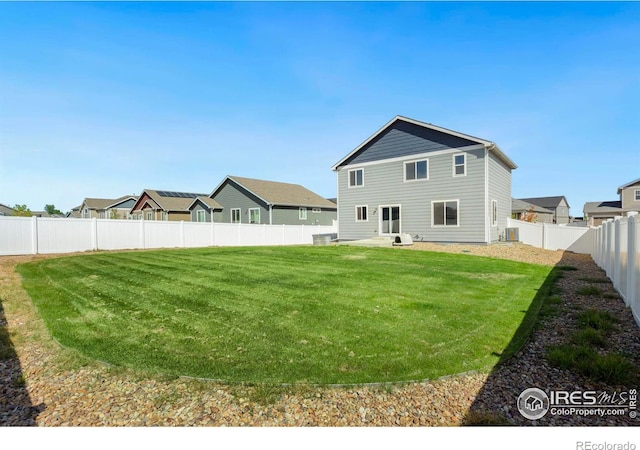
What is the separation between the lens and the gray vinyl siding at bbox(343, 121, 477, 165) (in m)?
17.2

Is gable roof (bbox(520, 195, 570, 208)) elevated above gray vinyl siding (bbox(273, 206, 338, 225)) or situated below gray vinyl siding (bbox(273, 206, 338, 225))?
above

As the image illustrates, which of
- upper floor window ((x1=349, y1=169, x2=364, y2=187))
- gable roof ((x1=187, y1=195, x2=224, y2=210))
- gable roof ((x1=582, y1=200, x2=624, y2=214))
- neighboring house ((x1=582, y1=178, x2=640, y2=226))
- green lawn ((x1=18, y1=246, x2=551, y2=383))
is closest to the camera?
green lawn ((x1=18, y1=246, x2=551, y2=383))

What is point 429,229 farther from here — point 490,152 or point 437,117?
point 437,117

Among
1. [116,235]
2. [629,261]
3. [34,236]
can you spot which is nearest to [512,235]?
[629,261]

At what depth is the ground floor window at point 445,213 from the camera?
55.7ft

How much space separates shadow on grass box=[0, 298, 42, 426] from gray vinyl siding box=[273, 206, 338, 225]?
23015 mm

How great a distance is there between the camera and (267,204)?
26438 mm

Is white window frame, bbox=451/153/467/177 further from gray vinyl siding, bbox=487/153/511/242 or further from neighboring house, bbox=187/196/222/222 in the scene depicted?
neighboring house, bbox=187/196/222/222

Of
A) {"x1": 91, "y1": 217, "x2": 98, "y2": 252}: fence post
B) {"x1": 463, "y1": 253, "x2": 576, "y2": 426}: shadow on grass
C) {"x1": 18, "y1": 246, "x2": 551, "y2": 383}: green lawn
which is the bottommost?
{"x1": 463, "y1": 253, "x2": 576, "y2": 426}: shadow on grass

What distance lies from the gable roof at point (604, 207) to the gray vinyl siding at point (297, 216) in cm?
3669

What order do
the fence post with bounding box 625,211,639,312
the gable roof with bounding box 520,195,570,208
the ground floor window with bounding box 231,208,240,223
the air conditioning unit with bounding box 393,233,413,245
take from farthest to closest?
the gable roof with bounding box 520,195,570,208 → the ground floor window with bounding box 231,208,240,223 → the air conditioning unit with bounding box 393,233,413,245 → the fence post with bounding box 625,211,639,312

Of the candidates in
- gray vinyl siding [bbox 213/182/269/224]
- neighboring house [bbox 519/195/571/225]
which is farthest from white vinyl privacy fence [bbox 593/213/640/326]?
neighboring house [bbox 519/195/571/225]

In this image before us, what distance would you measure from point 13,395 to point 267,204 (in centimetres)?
2383

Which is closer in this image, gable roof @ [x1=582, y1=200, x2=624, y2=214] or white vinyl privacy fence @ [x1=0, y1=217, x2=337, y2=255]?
white vinyl privacy fence @ [x1=0, y1=217, x2=337, y2=255]
